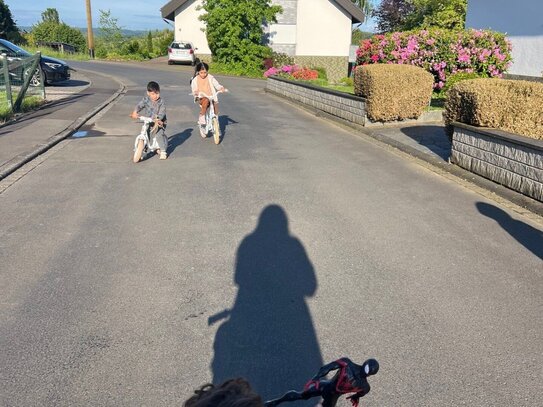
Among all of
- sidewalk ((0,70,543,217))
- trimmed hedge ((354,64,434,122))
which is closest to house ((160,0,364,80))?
sidewalk ((0,70,543,217))

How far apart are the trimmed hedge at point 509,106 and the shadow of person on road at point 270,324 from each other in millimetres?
4651

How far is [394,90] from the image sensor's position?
1269cm

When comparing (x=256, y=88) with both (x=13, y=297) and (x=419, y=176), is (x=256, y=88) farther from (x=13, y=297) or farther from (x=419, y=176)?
(x=13, y=297)

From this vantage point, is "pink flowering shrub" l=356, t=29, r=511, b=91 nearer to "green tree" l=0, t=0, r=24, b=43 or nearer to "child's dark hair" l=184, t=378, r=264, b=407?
"child's dark hair" l=184, t=378, r=264, b=407

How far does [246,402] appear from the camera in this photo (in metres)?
1.31

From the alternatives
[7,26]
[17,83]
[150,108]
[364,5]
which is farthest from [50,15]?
[150,108]

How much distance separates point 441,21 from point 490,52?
57.2ft

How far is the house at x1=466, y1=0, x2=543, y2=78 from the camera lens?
18.1m

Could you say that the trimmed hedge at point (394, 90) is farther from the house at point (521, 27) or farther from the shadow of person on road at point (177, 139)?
the house at point (521, 27)

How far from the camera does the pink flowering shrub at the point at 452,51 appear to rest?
549 inches

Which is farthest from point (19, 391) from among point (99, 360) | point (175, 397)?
point (175, 397)

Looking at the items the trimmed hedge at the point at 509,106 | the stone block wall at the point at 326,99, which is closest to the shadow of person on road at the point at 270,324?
the trimmed hedge at the point at 509,106

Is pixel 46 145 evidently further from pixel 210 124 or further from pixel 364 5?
pixel 364 5

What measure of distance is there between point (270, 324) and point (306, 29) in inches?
1521
